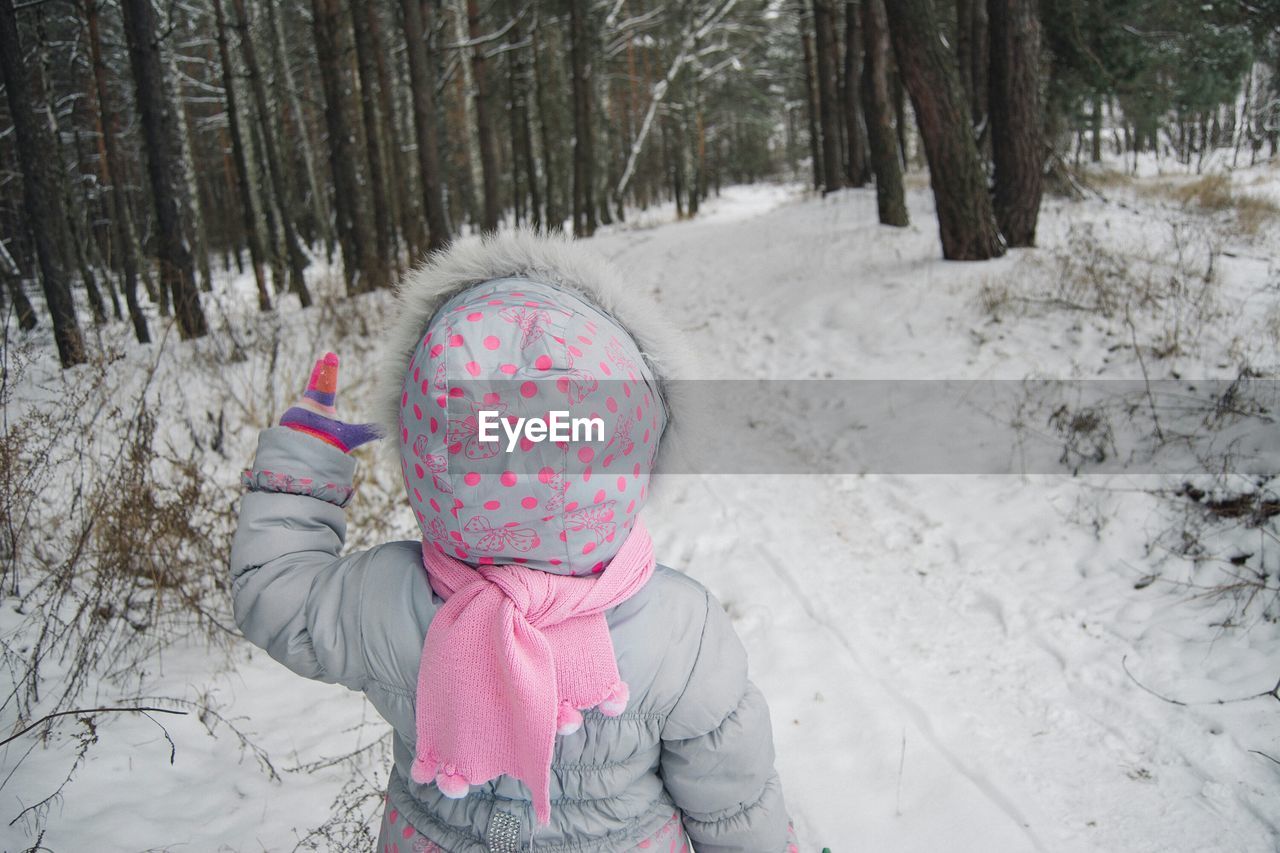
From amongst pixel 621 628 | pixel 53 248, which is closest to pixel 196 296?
pixel 53 248

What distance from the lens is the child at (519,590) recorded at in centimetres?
103

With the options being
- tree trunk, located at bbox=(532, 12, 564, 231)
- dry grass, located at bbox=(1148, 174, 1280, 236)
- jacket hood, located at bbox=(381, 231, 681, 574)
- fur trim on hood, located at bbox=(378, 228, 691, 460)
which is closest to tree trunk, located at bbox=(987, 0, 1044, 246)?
dry grass, located at bbox=(1148, 174, 1280, 236)

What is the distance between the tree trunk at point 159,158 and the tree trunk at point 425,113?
274 cm

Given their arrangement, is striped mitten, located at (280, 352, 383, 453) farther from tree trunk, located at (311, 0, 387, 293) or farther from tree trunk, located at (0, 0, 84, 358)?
tree trunk, located at (311, 0, 387, 293)

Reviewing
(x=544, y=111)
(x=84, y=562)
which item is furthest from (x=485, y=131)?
(x=84, y=562)

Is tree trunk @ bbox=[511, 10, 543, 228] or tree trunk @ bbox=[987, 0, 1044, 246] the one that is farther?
tree trunk @ bbox=[511, 10, 543, 228]

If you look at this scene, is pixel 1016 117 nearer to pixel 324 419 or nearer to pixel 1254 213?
pixel 1254 213

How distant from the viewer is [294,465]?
4.00 ft

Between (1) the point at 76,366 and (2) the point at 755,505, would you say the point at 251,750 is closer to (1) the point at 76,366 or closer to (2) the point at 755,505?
(1) the point at 76,366

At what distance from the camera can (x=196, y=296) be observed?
7422 mm

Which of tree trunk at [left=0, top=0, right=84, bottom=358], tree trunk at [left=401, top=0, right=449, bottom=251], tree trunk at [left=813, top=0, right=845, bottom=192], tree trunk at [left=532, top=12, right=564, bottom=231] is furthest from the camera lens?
tree trunk at [left=532, top=12, right=564, bottom=231]

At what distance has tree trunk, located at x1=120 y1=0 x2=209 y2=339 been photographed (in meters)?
7.34

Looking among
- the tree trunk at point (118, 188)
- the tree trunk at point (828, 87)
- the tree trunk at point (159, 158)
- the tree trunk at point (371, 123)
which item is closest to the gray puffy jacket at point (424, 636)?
the tree trunk at point (159, 158)

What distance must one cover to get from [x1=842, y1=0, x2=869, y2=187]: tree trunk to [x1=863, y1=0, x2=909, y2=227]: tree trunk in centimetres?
198
